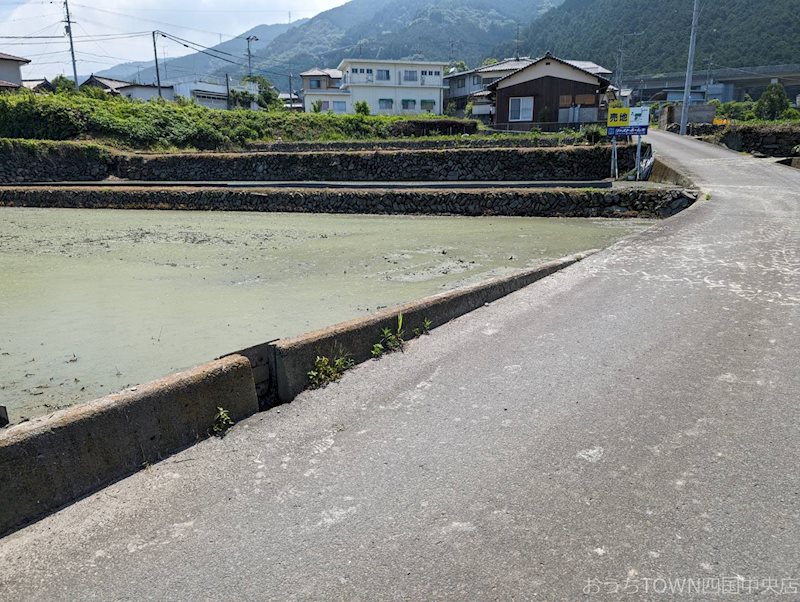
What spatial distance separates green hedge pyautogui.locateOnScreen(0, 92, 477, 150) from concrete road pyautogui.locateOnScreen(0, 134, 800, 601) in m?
30.0

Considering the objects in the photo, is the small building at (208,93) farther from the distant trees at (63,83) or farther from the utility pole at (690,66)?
the utility pole at (690,66)

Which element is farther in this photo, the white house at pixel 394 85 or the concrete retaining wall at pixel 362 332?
the white house at pixel 394 85

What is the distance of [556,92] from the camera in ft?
108

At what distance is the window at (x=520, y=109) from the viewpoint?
33.8m

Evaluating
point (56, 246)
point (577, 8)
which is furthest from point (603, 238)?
point (577, 8)

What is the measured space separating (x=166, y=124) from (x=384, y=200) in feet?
66.8

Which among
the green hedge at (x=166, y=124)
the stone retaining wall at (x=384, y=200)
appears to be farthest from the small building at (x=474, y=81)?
the stone retaining wall at (x=384, y=200)

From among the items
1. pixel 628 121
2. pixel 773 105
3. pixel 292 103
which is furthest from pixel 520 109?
pixel 292 103

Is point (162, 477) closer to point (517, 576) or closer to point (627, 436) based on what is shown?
point (517, 576)

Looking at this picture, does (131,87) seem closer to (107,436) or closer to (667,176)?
(667,176)

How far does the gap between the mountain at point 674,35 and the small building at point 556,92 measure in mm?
42504

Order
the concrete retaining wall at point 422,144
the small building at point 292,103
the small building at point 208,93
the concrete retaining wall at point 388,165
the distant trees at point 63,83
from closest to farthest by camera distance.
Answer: the concrete retaining wall at point 388,165
the concrete retaining wall at point 422,144
the distant trees at point 63,83
the small building at point 292,103
the small building at point 208,93

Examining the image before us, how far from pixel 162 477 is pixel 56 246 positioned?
35.3 feet

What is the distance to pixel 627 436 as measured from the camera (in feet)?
11.0
